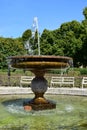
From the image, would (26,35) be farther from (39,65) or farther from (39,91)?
(39,65)

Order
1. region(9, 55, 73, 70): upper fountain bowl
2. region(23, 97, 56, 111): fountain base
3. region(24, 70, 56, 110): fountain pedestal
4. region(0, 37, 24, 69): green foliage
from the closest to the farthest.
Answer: region(9, 55, 73, 70): upper fountain bowl → region(23, 97, 56, 111): fountain base → region(24, 70, 56, 110): fountain pedestal → region(0, 37, 24, 69): green foliage

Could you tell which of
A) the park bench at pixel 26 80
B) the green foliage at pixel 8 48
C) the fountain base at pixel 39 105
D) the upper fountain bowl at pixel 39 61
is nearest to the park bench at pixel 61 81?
the park bench at pixel 26 80

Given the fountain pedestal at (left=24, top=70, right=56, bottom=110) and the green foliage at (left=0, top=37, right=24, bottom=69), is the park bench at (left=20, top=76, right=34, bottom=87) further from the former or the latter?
the green foliage at (left=0, top=37, right=24, bottom=69)

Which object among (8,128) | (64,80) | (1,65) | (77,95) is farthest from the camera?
(1,65)

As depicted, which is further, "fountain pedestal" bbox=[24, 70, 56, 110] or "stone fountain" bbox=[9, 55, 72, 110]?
"fountain pedestal" bbox=[24, 70, 56, 110]

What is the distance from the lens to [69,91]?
692 inches

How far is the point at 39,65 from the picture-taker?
11742 millimetres

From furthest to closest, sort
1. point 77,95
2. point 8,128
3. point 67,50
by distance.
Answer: point 67,50 → point 77,95 → point 8,128

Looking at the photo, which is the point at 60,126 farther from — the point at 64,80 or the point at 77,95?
the point at 64,80

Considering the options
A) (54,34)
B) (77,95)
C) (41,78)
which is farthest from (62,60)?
(54,34)

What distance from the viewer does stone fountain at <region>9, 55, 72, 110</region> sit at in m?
11.7

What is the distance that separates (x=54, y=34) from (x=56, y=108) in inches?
1783

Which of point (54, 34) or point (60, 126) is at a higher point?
point (54, 34)

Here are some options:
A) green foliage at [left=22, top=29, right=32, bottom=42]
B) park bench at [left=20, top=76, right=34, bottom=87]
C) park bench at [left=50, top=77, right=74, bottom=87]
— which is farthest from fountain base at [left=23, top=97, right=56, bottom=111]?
green foliage at [left=22, top=29, right=32, bottom=42]
